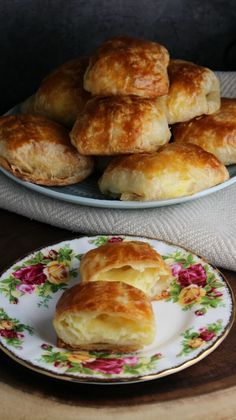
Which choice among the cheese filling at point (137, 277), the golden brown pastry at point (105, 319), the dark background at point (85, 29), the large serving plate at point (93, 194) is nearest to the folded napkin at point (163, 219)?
the large serving plate at point (93, 194)

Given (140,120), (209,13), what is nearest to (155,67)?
(140,120)

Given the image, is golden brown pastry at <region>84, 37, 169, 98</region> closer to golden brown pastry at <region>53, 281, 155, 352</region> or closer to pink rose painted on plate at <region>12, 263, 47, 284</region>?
pink rose painted on plate at <region>12, 263, 47, 284</region>

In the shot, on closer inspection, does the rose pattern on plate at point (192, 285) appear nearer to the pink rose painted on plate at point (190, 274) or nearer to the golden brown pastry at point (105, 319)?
the pink rose painted on plate at point (190, 274)

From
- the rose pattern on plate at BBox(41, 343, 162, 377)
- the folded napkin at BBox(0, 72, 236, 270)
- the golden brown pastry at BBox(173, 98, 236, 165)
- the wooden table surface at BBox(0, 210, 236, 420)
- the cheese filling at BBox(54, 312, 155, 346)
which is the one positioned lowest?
the folded napkin at BBox(0, 72, 236, 270)

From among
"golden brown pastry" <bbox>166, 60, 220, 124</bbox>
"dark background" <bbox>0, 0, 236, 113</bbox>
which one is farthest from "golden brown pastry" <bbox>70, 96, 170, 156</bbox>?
"dark background" <bbox>0, 0, 236, 113</bbox>

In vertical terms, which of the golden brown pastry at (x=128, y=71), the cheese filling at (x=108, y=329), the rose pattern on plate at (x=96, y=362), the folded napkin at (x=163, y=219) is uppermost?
the golden brown pastry at (x=128, y=71)

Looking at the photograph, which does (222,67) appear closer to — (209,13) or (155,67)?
(209,13)
